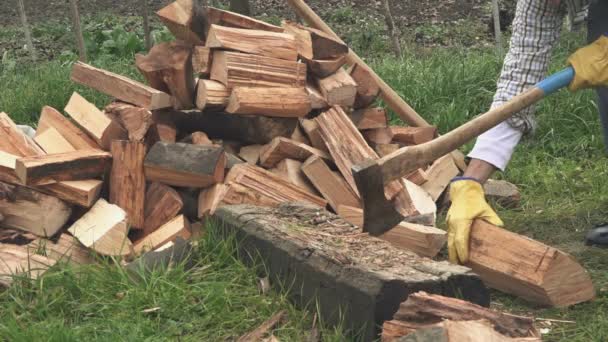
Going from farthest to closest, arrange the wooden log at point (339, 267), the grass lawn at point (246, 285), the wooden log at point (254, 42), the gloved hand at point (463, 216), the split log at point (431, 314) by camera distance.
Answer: the wooden log at point (254, 42) < the gloved hand at point (463, 216) < the grass lawn at point (246, 285) < the wooden log at point (339, 267) < the split log at point (431, 314)

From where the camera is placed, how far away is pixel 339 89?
4.54m

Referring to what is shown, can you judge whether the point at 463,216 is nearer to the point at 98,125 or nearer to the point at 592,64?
the point at 592,64

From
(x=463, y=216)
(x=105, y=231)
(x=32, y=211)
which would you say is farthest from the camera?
(x=32, y=211)

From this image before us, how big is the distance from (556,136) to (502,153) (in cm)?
212

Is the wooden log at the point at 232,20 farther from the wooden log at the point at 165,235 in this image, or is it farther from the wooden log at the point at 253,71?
the wooden log at the point at 165,235

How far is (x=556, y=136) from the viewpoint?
5699 millimetres

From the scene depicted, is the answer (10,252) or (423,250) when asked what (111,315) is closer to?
(10,252)

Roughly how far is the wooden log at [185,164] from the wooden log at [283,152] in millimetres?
338

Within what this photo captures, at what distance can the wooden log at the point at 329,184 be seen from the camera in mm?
4223

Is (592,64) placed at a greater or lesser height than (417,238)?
greater

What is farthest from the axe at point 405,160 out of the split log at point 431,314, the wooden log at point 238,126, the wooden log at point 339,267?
the wooden log at point 238,126

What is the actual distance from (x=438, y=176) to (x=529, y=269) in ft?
5.21

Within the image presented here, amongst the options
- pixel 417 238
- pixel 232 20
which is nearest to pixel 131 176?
pixel 232 20

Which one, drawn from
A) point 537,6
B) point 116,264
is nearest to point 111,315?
point 116,264
